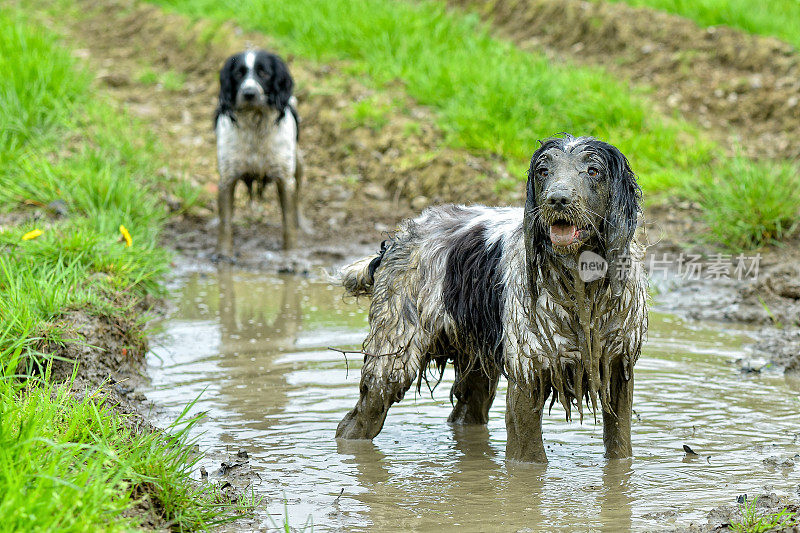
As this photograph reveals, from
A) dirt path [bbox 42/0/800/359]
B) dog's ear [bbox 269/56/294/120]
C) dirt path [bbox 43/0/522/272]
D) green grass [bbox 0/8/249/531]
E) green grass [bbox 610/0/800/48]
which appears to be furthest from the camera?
green grass [bbox 610/0/800/48]

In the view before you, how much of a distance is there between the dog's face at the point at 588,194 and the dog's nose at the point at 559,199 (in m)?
0.07

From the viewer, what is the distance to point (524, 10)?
1361 cm

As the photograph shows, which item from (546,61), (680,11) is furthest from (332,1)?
(680,11)

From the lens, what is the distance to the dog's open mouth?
148 inches

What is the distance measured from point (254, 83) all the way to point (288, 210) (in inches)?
48.2

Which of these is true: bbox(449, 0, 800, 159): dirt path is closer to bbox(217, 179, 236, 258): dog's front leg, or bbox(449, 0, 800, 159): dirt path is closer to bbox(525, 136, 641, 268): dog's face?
bbox(217, 179, 236, 258): dog's front leg

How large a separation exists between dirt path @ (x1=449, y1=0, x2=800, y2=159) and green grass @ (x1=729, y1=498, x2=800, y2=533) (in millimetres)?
6515

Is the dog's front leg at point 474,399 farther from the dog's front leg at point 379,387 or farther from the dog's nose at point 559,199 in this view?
the dog's nose at point 559,199

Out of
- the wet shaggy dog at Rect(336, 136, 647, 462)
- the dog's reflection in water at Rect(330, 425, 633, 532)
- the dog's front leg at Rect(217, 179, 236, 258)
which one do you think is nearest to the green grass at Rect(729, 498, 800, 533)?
the dog's reflection in water at Rect(330, 425, 633, 532)

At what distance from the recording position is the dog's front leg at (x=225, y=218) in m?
9.02

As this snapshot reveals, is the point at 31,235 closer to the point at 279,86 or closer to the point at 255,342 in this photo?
the point at 255,342

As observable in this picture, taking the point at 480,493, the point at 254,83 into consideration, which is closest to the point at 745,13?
the point at 254,83

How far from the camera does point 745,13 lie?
11.5m

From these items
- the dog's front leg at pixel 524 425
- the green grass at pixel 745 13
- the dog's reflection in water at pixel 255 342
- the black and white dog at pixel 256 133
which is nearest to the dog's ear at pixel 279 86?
the black and white dog at pixel 256 133
